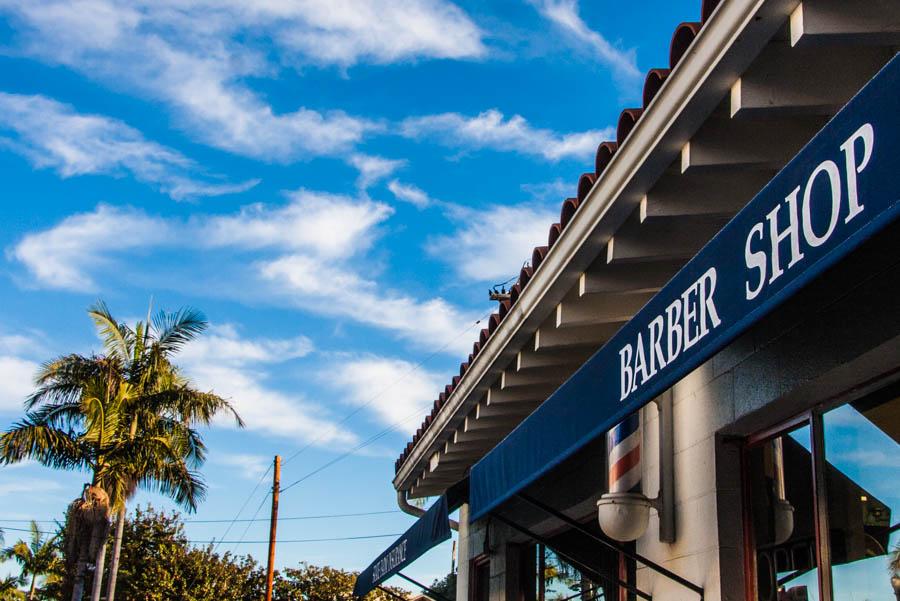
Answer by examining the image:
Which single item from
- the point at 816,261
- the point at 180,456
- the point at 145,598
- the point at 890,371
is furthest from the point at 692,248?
the point at 145,598

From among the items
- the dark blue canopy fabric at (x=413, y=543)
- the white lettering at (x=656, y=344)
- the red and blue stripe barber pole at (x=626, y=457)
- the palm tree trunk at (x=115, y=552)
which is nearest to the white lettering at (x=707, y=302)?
the white lettering at (x=656, y=344)

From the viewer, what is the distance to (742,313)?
3262mm

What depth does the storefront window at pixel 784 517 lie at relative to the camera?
471 centimetres

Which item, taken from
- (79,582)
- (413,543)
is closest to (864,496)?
(413,543)

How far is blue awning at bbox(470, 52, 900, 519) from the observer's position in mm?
2641

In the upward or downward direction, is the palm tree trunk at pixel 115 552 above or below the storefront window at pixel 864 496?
above

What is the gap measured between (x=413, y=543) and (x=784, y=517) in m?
4.61

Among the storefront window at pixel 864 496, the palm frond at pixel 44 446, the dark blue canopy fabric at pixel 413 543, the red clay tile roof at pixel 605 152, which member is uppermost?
the palm frond at pixel 44 446

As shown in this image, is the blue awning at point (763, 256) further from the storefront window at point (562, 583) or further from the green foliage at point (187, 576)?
the green foliage at point (187, 576)

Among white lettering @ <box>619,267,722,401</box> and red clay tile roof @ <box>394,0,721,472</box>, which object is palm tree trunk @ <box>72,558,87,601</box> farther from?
white lettering @ <box>619,267,722,401</box>

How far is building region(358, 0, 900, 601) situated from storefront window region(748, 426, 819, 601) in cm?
1

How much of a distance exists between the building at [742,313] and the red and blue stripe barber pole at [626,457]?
15mm

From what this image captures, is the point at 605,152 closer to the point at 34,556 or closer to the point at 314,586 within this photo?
the point at 314,586

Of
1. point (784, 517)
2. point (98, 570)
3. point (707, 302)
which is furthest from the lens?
point (98, 570)
